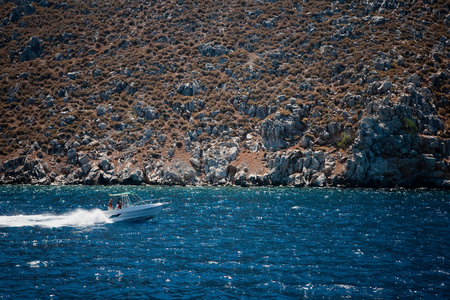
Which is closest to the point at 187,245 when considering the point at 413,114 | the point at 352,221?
the point at 352,221

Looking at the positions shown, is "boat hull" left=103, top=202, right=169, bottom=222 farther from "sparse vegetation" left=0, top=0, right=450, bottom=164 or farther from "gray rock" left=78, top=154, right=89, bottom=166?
"sparse vegetation" left=0, top=0, right=450, bottom=164

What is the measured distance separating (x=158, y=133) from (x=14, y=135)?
3801cm

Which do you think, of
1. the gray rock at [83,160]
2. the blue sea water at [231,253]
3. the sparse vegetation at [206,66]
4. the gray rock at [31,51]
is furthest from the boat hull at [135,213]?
the gray rock at [31,51]

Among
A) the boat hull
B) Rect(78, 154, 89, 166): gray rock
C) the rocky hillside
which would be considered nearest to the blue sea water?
the boat hull

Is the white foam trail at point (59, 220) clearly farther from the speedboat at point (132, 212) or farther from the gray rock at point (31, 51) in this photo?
the gray rock at point (31, 51)

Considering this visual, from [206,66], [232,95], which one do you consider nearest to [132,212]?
[232,95]

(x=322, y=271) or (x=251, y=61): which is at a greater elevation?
(x=251, y=61)

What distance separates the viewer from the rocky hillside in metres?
72.1

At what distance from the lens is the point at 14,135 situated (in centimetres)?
9094

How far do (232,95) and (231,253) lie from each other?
249ft

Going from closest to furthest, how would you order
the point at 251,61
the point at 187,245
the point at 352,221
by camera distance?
1. the point at 187,245
2. the point at 352,221
3. the point at 251,61

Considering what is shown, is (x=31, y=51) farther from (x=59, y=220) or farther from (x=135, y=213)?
(x=135, y=213)

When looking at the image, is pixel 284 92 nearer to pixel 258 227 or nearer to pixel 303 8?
pixel 303 8

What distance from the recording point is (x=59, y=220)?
124 ft
